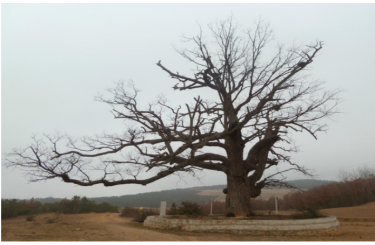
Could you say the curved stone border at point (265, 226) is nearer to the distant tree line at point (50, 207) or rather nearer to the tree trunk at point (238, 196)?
the tree trunk at point (238, 196)

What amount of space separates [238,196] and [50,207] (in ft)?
61.5

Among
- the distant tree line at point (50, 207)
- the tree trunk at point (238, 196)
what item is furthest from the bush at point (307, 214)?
the distant tree line at point (50, 207)

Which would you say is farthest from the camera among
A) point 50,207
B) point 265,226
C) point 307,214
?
point 50,207

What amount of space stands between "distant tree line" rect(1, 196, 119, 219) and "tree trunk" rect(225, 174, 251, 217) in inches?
441

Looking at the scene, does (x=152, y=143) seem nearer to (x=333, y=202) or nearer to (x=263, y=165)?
(x=263, y=165)

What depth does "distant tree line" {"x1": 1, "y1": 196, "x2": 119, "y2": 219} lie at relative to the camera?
13069 mm

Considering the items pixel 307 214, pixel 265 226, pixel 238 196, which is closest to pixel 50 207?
pixel 238 196

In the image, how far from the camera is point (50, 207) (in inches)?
813

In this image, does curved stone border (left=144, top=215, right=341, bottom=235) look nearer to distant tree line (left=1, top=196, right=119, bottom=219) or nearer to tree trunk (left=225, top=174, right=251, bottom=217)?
tree trunk (left=225, top=174, right=251, bottom=217)

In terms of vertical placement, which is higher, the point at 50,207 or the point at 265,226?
the point at 265,226

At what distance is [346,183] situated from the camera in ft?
105

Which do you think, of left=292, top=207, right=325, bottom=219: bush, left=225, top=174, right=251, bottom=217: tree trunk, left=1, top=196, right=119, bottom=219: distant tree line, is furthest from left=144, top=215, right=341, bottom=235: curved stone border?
left=1, top=196, right=119, bottom=219: distant tree line

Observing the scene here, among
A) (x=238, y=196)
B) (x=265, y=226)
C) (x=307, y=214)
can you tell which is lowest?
(x=265, y=226)

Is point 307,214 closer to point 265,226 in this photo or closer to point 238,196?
point 265,226
